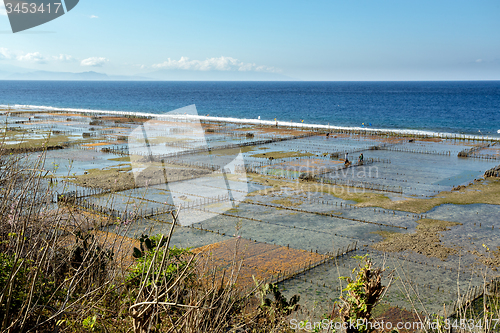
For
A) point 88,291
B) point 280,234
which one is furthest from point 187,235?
point 88,291

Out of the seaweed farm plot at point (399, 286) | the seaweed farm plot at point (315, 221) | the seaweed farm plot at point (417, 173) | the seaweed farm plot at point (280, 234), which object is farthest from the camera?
the seaweed farm plot at point (417, 173)

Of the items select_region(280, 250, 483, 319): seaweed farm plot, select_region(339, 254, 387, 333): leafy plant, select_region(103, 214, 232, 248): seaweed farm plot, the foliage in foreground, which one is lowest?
select_region(280, 250, 483, 319): seaweed farm plot

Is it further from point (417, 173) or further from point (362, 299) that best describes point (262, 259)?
point (417, 173)

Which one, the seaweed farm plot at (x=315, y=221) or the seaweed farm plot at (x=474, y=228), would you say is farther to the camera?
the seaweed farm plot at (x=315, y=221)

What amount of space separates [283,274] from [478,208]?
58.6 feet

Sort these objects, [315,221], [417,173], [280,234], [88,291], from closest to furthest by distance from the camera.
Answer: [88,291] → [280,234] → [315,221] → [417,173]

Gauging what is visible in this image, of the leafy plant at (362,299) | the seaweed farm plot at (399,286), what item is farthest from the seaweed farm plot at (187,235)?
the leafy plant at (362,299)

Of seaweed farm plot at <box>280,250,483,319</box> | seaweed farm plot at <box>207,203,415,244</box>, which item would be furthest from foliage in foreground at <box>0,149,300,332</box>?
seaweed farm plot at <box>207,203,415,244</box>

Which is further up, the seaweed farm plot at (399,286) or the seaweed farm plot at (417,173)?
the seaweed farm plot at (417,173)

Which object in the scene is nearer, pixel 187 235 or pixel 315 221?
pixel 187 235

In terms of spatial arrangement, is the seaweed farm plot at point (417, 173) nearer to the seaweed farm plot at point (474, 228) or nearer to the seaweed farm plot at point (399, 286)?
the seaweed farm plot at point (474, 228)

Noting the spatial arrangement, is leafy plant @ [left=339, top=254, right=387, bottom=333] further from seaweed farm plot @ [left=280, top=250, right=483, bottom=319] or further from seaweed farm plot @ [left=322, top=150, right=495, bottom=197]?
seaweed farm plot @ [left=322, top=150, right=495, bottom=197]

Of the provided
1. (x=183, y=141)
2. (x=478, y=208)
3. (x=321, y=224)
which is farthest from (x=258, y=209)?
(x=183, y=141)

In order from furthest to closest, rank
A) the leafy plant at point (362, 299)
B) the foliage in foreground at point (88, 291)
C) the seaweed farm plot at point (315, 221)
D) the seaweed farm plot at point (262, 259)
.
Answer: the seaweed farm plot at point (315, 221) → the seaweed farm plot at point (262, 259) → the leafy plant at point (362, 299) → the foliage in foreground at point (88, 291)
